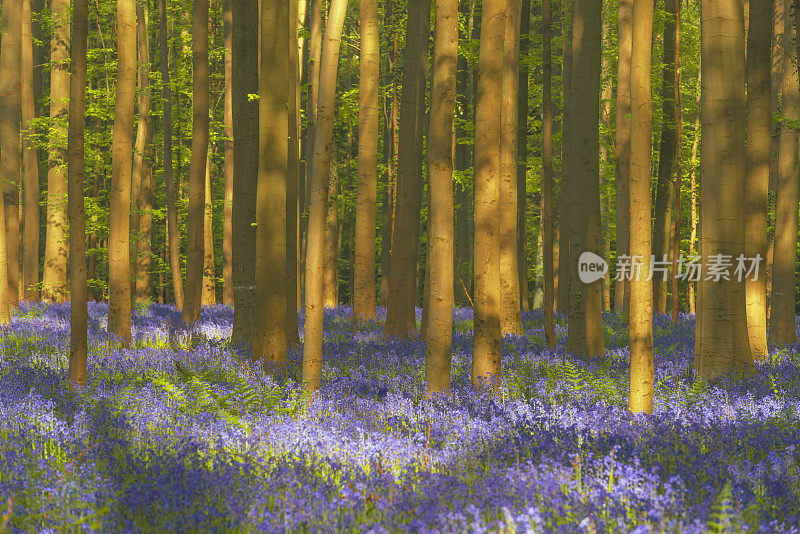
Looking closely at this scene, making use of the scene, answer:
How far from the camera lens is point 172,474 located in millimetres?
4676

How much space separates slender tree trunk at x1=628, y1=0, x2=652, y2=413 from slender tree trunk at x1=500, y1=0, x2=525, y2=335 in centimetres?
548

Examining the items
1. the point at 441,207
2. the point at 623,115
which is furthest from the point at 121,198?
the point at 623,115

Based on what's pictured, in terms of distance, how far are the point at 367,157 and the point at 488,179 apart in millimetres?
5169

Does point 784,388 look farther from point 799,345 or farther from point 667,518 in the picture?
point 667,518

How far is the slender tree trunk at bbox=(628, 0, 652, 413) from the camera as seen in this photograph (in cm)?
670

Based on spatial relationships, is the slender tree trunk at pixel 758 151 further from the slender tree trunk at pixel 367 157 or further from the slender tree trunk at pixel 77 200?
the slender tree trunk at pixel 77 200

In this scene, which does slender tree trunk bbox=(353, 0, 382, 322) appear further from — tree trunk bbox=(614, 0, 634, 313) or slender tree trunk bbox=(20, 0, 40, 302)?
slender tree trunk bbox=(20, 0, 40, 302)

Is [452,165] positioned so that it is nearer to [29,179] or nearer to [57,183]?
[57,183]

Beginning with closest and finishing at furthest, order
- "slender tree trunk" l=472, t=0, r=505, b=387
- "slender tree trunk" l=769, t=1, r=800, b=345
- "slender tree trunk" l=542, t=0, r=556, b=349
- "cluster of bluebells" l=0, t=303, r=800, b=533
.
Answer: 1. "cluster of bluebells" l=0, t=303, r=800, b=533
2. "slender tree trunk" l=472, t=0, r=505, b=387
3. "slender tree trunk" l=542, t=0, r=556, b=349
4. "slender tree trunk" l=769, t=1, r=800, b=345

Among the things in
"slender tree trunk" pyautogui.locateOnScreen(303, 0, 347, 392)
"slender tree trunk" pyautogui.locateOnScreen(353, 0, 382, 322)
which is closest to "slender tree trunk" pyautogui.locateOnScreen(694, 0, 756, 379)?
"slender tree trunk" pyautogui.locateOnScreen(353, 0, 382, 322)

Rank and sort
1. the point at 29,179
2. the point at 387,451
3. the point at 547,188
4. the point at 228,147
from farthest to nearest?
the point at 228,147, the point at 29,179, the point at 547,188, the point at 387,451

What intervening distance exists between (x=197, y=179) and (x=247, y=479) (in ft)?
36.6

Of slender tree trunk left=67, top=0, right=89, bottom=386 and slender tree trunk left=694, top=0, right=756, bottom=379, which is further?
slender tree trunk left=694, top=0, right=756, bottom=379

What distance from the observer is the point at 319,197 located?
7.57m
